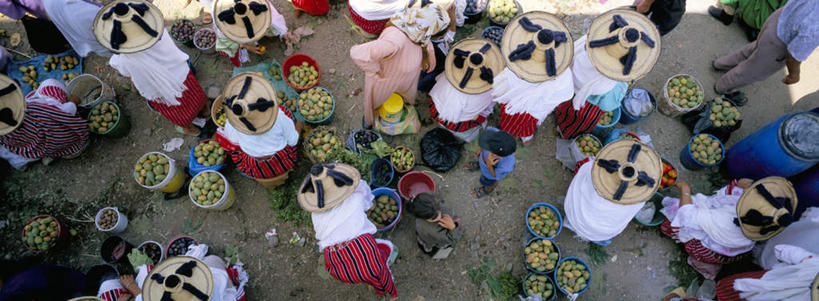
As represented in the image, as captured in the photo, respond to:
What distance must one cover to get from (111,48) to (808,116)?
26.5 feet

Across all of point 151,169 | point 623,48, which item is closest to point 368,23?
point 623,48

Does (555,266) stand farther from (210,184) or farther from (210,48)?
(210,48)

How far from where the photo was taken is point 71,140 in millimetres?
5430

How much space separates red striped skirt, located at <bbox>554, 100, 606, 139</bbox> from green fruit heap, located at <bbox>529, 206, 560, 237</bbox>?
120 centimetres

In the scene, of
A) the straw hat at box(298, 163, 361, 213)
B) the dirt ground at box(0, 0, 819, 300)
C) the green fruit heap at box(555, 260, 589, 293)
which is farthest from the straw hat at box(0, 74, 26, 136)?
the green fruit heap at box(555, 260, 589, 293)

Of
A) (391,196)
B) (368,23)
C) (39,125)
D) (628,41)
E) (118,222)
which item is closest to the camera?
(628,41)

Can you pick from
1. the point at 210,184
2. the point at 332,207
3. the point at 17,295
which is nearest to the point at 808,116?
the point at 332,207

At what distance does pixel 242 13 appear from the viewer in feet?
18.1

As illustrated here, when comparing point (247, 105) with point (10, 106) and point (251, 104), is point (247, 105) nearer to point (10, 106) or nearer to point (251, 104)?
point (251, 104)

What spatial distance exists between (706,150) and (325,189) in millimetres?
5217

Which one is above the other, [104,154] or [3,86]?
[3,86]

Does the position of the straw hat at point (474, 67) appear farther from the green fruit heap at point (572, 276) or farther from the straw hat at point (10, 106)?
the straw hat at point (10, 106)

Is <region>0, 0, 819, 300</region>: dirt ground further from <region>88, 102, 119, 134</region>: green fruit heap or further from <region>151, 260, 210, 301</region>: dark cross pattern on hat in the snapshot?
<region>151, 260, 210, 301</region>: dark cross pattern on hat

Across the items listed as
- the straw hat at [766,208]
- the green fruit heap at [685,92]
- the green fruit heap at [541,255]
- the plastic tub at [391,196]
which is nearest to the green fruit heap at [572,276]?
the green fruit heap at [541,255]
